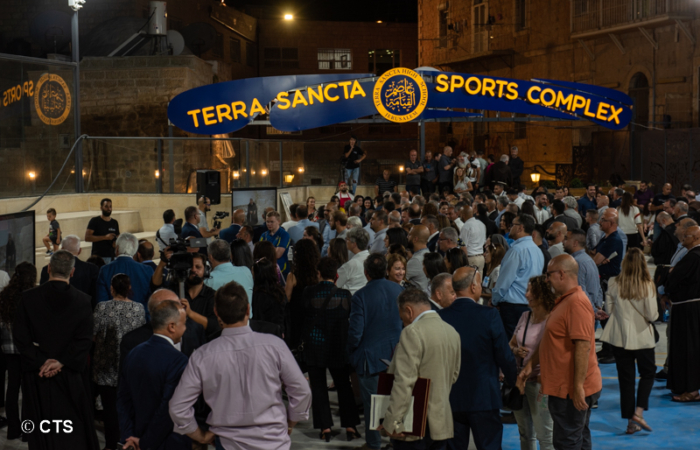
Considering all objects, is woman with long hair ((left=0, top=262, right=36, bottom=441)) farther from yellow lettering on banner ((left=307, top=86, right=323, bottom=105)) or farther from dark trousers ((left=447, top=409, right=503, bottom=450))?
yellow lettering on banner ((left=307, top=86, right=323, bottom=105))

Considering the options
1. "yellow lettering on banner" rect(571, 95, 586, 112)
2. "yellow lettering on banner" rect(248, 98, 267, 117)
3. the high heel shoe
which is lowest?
the high heel shoe

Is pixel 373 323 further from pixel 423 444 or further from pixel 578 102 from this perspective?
pixel 578 102

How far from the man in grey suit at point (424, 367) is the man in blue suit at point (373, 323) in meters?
1.25

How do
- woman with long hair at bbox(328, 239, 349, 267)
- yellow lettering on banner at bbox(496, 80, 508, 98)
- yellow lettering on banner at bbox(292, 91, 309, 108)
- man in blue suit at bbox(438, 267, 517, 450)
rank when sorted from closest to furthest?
1. man in blue suit at bbox(438, 267, 517, 450)
2. woman with long hair at bbox(328, 239, 349, 267)
3. yellow lettering on banner at bbox(292, 91, 309, 108)
4. yellow lettering on banner at bbox(496, 80, 508, 98)

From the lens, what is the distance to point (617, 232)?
30.6 ft

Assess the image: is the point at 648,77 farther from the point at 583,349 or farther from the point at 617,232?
the point at 583,349

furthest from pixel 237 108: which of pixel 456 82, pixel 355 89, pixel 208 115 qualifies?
pixel 456 82

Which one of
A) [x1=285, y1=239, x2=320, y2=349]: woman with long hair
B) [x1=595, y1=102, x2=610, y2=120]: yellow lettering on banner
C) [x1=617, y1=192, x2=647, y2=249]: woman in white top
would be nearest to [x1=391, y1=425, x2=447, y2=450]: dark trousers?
[x1=285, y1=239, x2=320, y2=349]: woman with long hair

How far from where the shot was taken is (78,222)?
13.8 meters

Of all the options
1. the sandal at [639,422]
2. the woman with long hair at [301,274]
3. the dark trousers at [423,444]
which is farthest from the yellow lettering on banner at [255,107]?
the dark trousers at [423,444]

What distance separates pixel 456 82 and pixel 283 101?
446 cm

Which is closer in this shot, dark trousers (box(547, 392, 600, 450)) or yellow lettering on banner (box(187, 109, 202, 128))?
dark trousers (box(547, 392, 600, 450))

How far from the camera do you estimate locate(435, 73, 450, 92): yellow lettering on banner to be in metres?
17.3

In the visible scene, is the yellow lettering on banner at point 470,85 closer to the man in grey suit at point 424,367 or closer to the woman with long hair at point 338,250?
the woman with long hair at point 338,250
